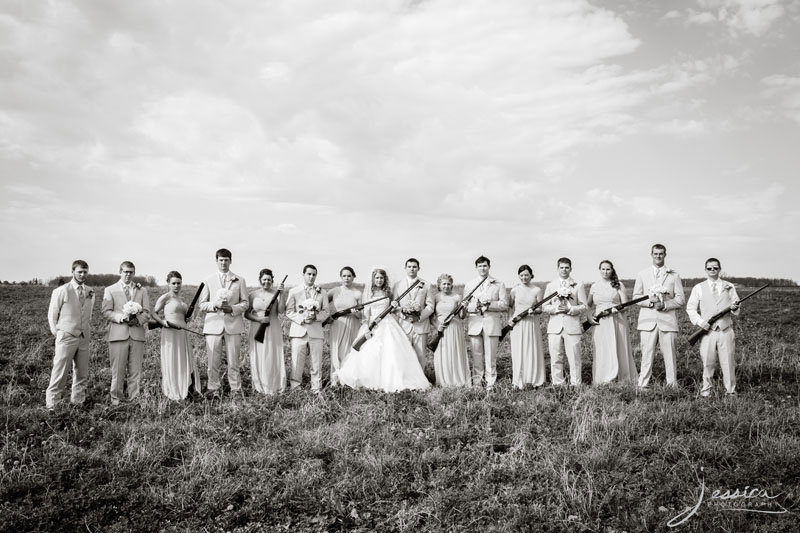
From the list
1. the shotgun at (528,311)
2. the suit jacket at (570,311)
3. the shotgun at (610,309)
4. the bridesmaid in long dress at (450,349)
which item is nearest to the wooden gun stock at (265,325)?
the bridesmaid in long dress at (450,349)

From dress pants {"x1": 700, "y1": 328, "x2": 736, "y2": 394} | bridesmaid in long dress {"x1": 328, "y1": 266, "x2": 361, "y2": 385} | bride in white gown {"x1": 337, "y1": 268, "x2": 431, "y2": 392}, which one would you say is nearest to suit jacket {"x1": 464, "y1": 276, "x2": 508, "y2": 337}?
bride in white gown {"x1": 337, "y1": 268, "x2": 431, "y2": 392}

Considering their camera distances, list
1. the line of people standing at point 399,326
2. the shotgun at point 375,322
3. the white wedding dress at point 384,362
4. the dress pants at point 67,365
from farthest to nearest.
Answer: the shotgun at point 375,322, the white wedding dress at point 384,362, the line of people standing at point 399,326, the dress pants at point 67,365

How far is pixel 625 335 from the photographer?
39.2 feet

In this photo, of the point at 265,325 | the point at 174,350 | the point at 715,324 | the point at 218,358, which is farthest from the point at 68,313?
the point at 715,324

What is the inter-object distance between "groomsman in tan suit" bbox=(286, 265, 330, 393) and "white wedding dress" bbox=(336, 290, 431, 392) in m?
0.61

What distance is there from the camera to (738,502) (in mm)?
6395

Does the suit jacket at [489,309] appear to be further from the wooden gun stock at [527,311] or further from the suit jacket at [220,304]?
the suit jacket at [220,304]

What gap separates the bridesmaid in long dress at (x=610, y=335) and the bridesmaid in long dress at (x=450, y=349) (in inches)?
109

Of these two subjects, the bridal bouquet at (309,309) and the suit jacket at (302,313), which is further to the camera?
the suit jacket at (302,313)

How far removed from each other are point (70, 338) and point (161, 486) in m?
4.42

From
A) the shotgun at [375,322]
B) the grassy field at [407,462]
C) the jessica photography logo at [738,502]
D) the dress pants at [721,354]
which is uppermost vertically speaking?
the shotgun at [375,322]

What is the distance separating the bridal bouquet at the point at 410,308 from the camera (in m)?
11.7

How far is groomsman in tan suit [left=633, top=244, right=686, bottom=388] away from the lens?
1120cm

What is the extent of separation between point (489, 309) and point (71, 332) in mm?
7905
